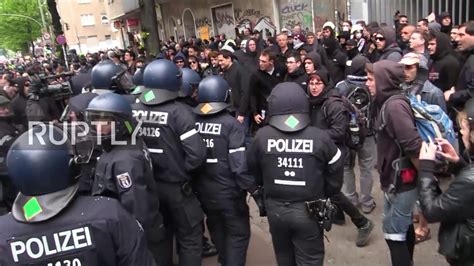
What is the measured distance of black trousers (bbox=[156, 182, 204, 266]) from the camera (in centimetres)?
341

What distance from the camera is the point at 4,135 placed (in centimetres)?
386

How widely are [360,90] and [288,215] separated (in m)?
2.19

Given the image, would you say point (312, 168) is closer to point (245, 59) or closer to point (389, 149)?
point (389, 149)

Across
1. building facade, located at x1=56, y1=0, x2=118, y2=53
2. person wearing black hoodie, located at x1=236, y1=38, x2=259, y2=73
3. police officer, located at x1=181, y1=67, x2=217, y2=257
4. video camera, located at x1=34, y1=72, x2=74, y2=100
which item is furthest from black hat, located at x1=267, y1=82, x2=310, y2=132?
Result: building facade, located at x1=56, y1=0, x2=118, y2=53

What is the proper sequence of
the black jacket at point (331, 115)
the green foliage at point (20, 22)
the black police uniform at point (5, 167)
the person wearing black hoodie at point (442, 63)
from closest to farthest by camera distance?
the black police uniform at point (5, 167), the black jacket at point (331, 115), the person wearing black hoodie at point (442, 63), the green foliage at point (20, 22)

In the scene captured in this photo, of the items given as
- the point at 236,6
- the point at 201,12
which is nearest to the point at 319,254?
the point at 236,6

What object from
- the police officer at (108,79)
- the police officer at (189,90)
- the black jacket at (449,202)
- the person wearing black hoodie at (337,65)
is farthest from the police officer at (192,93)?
the person wearing black hoodie at (337,65)

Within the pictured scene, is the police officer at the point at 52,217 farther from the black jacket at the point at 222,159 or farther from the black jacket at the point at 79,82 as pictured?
the black jacket at the point at 79,82

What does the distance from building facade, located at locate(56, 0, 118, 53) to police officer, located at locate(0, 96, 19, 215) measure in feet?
173

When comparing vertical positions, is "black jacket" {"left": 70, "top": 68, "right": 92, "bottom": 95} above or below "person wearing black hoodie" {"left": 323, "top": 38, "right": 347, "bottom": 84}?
above

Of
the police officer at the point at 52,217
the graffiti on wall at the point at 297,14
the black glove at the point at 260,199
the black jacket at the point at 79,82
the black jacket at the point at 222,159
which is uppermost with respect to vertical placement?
the graffiti on wall at the point at 297,14

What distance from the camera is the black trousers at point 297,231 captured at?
113 inches

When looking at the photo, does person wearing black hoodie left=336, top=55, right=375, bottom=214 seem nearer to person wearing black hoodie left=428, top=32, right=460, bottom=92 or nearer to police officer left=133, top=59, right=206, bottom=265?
person wearing black hoodie left=428, top=32, right=460, bottom=92

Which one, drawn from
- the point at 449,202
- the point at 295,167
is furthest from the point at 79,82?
the point at 449,202
